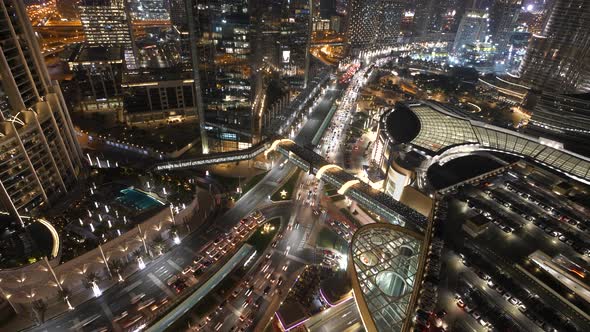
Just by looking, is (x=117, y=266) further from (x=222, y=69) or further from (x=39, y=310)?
(x=222, y=69)

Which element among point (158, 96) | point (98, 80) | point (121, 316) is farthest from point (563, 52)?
point (98, 80)

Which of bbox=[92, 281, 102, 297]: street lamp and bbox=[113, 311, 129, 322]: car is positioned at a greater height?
bbox=[92, 281, 102, 297]: street lamp

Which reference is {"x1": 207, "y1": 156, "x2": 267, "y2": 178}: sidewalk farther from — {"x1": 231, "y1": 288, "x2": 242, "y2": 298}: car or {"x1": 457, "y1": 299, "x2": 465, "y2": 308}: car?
{"x1": 457, "y1": 299, "x2": 465, "y2": 308}: car

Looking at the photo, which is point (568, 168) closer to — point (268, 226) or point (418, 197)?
point (418, 197)

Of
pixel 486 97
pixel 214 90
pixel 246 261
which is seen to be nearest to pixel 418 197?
pixel 246 261

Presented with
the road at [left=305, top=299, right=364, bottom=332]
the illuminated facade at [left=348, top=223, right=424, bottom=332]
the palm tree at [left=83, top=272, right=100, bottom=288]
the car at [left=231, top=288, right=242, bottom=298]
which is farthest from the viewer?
the car at [left=231, top=288, right=242, bottom=298]

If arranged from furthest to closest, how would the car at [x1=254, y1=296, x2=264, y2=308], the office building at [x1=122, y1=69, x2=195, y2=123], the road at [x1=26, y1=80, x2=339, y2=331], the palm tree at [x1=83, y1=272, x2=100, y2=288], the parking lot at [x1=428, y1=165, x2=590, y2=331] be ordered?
the office building at [x1=122, y1=69, x2=195, y2=123] < the palm tree at [x1=83, y1=272, x2=100, y2=288] < the car at [x1=254, y1=296, x2=264, y2=308] < the road at [x1=26, y1=80, x2=339, y2=331] < the parking lot at [x1=428, y1=165, x2=590, y2=331]

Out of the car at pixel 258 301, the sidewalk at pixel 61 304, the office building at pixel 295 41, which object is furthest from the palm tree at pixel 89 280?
the office building at pixel 295 41

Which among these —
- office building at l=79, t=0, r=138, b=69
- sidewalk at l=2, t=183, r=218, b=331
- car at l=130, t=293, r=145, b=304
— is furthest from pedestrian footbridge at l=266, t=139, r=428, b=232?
office building at l=79, t=0, r=138, b=69
